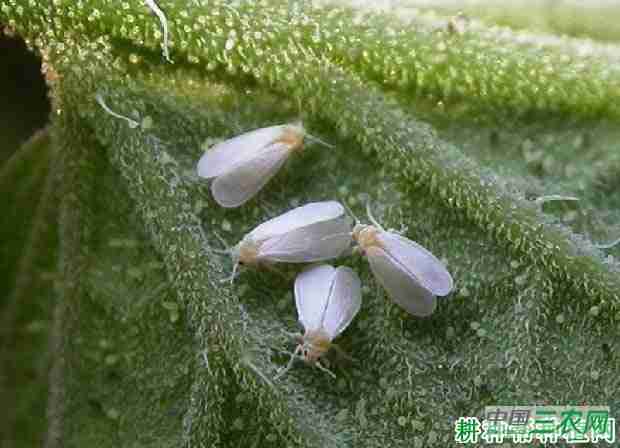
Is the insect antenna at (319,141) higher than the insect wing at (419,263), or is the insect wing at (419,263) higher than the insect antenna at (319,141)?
the insect antenna at (319,141)

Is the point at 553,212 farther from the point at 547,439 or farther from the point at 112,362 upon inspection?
the point at 112,362

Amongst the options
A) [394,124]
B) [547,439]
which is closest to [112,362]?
[394,124]

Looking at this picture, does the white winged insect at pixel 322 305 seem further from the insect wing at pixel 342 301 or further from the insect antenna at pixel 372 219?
the insect antenna at pixel 372 219

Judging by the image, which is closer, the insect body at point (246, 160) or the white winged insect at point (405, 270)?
the white winged insect at point (405, 270)

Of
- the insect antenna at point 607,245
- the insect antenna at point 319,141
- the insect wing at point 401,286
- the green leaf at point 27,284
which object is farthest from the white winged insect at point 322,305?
the green leaf at point 27,284

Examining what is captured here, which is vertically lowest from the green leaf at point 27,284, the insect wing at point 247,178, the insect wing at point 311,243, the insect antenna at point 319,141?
the green leaf at point 27,284

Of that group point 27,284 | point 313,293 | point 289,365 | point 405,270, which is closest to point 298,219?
point 313,293

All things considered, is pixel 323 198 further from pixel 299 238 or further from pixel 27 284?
pixel 27 284
